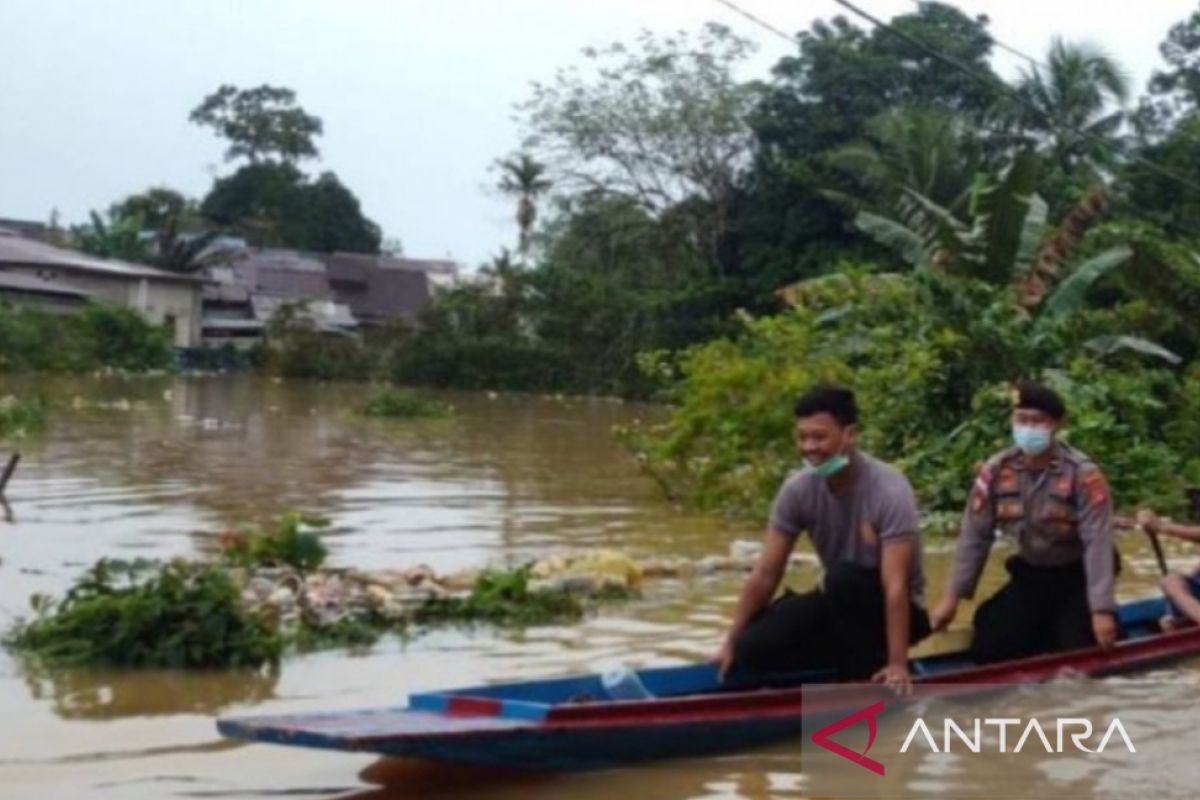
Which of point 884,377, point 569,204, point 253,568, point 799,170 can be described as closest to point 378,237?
point 569,204

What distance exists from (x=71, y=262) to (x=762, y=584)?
48.5 meters

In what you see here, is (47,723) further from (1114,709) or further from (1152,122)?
(1152,122)

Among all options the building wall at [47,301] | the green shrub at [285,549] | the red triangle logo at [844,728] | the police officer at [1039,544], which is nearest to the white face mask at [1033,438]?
the police officer at [1039,544]

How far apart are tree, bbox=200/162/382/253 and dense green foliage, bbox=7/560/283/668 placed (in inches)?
2515

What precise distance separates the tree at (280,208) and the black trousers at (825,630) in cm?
6609

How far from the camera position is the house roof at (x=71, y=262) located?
52.3 m

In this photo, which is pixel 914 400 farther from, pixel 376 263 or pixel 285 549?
pixel 376 263

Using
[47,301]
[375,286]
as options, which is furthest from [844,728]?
[375,286]

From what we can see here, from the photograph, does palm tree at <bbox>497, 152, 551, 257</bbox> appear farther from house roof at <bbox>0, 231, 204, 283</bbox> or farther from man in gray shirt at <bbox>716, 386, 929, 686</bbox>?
man in gray shirt at <bbox>716, 386, 929, 686</bbox>

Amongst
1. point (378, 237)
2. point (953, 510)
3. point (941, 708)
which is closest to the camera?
point (941, 708)

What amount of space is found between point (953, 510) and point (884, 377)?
182 cm

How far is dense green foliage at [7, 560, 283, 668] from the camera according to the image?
334 inches

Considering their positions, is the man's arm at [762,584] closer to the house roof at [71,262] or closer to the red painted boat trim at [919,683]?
the red painted boat trim at [919,683]

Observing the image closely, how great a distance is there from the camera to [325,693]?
26.6 feet
